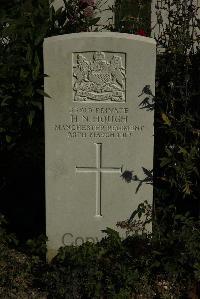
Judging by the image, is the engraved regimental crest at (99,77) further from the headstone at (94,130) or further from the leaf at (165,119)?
the leaf at (165,119)

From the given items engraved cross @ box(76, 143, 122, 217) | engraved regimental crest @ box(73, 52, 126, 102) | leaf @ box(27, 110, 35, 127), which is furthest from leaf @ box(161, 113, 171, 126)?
leaf @ box(27, 110, 35, 127)

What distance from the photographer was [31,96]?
446 centimetres

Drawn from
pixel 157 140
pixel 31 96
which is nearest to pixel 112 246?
pixel 157 140

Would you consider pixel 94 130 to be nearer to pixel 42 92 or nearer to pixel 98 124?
pixel 98 124

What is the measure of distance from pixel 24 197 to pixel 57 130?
4.64 ft

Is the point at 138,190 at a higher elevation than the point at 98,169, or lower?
lower

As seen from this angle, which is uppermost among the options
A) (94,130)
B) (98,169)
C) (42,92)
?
(42,92)

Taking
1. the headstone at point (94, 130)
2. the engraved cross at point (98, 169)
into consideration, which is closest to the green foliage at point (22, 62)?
the headstone at point (94, 130)

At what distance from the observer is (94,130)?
4344mm

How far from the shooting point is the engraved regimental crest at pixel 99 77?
420cm

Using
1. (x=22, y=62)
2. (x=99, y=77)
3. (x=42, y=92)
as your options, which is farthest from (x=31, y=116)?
(x=99, y=77)

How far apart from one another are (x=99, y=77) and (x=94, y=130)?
413 mm

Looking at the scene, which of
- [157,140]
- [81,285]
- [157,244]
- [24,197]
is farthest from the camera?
[24,197]

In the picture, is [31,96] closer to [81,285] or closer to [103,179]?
[103,179]
